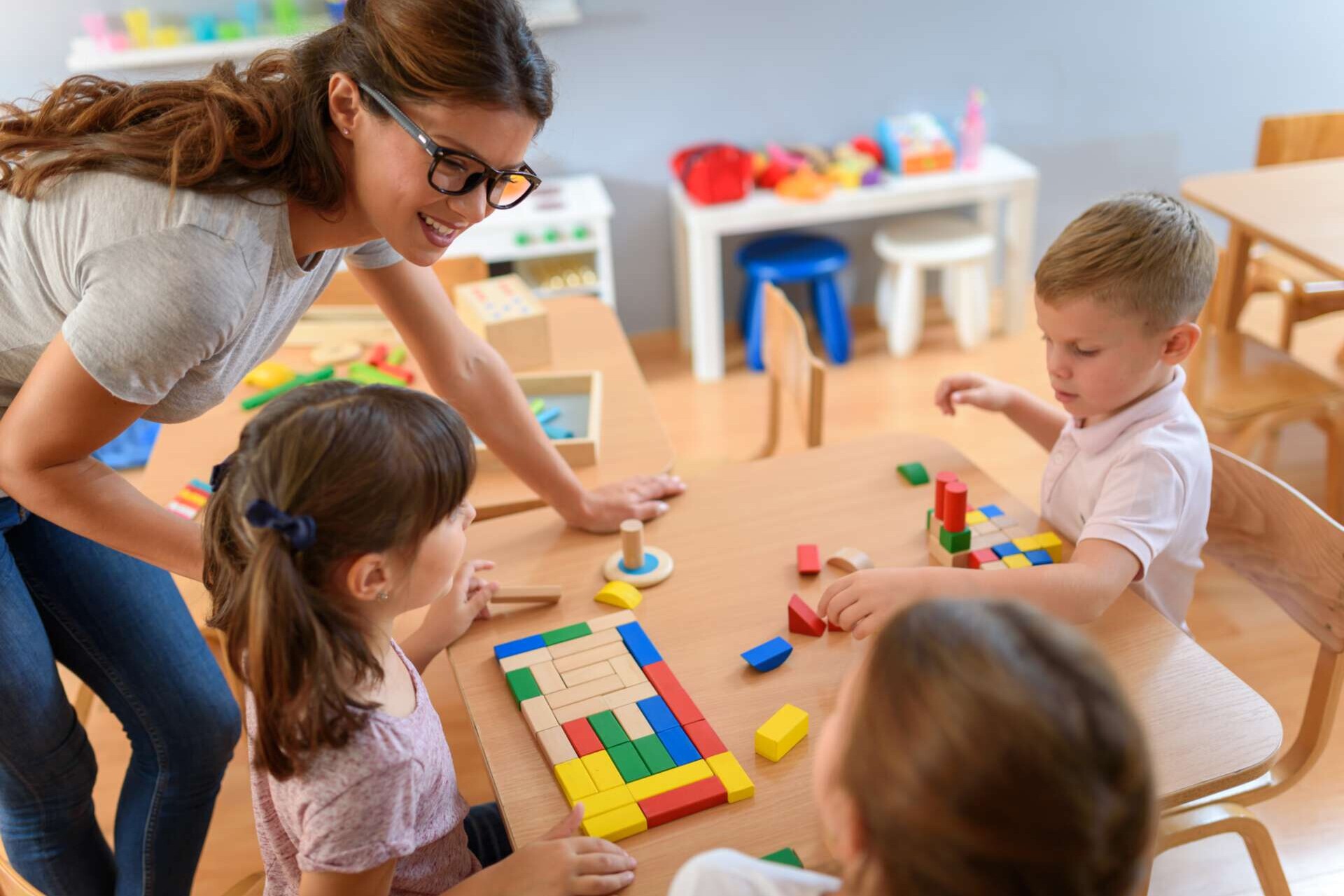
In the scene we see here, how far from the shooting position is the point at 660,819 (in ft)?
3.50

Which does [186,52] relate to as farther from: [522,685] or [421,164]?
[522,685]

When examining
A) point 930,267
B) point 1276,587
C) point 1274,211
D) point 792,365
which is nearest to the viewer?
point 1276,587

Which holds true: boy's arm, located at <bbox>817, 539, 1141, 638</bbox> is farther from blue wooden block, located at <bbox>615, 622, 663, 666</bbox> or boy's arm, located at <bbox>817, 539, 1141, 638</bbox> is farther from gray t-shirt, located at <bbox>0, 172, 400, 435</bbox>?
gray t-shirt, located at <bbox>0, 172, 400, 435</bbox>

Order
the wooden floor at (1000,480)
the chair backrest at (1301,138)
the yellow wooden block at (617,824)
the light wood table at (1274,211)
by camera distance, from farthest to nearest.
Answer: the chair backrest at (1301,138)
the light wood table at (1274,211)
the wooden floor at (1000,480)
the yellow wooden block at (617,824)

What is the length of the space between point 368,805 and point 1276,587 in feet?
3.84

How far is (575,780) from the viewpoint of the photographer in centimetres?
110

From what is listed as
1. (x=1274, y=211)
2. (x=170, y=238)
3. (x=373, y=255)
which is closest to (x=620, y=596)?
(x=373, y=255)

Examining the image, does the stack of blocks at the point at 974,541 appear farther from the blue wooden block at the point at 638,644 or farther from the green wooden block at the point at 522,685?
the green wooden block at the point at 522,685

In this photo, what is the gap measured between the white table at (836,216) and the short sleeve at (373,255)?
86.7 inches

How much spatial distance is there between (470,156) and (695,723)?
644 millimetres

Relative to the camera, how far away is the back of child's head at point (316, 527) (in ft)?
3.19

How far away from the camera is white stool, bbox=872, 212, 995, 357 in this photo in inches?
148

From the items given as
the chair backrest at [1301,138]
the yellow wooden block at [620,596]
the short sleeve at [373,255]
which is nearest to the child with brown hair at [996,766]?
the yellow wooden block at [620,596]

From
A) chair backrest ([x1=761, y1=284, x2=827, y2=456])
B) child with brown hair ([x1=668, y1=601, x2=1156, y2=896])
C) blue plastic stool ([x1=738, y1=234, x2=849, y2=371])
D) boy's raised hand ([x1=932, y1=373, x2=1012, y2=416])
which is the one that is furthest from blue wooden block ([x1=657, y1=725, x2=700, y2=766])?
blue plastic stool ([x1=738, y1=234, x2=849, y2=371])
